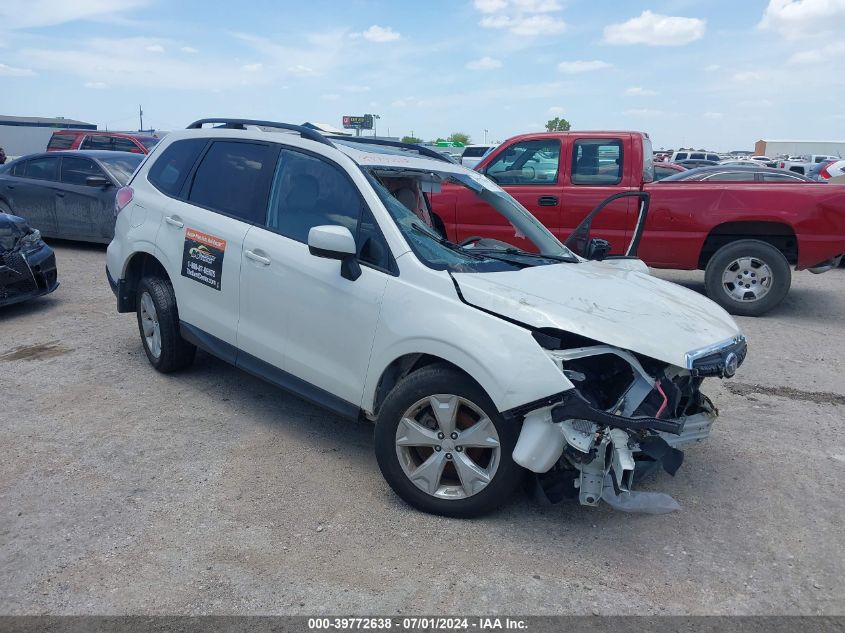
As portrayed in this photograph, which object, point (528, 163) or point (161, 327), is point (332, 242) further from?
point (528, 163)

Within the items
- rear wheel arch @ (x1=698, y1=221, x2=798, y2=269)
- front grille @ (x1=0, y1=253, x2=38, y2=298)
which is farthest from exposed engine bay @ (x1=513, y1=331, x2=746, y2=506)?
front grille @ (x1=0, y1=253, x2=38, y2=298)

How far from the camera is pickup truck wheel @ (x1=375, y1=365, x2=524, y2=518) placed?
3279 millimetres

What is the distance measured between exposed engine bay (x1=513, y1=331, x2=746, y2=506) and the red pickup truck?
4.29 m

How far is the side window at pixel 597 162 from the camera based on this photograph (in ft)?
27.3

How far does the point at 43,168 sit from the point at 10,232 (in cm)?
482

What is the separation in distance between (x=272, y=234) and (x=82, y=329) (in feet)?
11.2

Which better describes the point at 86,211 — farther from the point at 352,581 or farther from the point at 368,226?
the point at 352,581

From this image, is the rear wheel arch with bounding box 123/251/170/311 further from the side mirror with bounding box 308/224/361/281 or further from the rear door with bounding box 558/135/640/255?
the rear door with bounding box 558/135/640/255

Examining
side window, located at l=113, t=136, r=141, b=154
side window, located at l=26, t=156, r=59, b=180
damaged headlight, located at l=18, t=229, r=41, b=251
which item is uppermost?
side window, located at l=113, t=136, r=141, b=154

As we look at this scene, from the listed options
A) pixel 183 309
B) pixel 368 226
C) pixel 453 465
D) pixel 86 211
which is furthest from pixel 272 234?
pixel 86 211

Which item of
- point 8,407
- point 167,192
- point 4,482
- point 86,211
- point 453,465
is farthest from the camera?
point 86,211

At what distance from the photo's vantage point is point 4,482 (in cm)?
373

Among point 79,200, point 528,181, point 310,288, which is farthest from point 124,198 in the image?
point 79,200

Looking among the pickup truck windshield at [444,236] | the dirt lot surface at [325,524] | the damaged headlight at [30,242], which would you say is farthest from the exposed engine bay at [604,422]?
the damaged headlight at [30,242]
